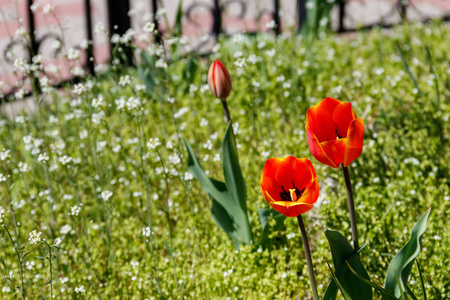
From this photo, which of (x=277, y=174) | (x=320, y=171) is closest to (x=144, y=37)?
(x=320, y=171)

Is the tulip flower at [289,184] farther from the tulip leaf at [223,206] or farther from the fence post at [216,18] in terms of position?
the fence post at [216,18]

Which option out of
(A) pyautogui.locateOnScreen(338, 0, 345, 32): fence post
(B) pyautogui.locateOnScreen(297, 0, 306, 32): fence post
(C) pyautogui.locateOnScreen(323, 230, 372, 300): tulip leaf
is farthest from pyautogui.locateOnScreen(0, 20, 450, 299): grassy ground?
(A) pyautogui.locateOnScreen(338, 0, 345, 32): fence post

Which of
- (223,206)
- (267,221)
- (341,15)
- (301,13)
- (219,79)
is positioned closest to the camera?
(219,79)

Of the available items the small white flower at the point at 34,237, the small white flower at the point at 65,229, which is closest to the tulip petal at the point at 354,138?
the small white flower at the point at 34,237

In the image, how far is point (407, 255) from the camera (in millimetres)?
1696

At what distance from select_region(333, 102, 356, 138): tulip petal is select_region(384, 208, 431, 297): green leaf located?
368mm

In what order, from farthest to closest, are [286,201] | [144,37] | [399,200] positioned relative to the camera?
[144,37], [399,200], [286,201]

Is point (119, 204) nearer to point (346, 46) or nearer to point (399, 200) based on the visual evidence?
point (399, 200)

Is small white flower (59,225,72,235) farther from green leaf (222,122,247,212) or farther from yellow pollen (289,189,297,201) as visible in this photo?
yellow pollen (289,189,297,201)

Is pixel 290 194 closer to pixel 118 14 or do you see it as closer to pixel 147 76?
pixel 147 76

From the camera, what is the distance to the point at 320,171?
2980mm

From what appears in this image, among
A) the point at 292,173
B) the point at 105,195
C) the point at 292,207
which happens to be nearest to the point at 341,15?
the point at 105,195

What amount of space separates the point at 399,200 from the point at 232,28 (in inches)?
143

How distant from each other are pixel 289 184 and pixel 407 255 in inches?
17.8
